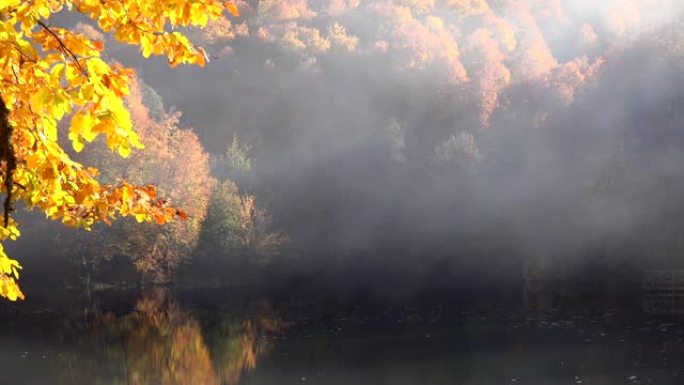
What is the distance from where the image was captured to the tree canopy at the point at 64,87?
187 inches

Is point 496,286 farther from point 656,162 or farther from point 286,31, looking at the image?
point 286,31

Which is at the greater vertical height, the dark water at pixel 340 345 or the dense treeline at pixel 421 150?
the dense treeline at pixel 421 150

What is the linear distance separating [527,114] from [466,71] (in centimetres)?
895

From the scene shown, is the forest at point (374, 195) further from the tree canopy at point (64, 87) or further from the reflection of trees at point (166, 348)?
the tree canopy at point (64, 87)

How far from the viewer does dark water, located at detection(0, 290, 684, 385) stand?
2533cm

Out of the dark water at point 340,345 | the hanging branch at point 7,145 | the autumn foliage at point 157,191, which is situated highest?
the autumn foliage at point 157,191

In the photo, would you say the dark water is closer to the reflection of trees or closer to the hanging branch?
the reflection of trees

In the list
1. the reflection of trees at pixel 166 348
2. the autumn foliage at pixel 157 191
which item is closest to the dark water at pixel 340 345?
the reflection of trees at pixel 166 348

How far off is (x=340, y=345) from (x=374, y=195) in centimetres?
3214

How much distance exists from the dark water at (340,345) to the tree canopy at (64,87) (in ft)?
64.7

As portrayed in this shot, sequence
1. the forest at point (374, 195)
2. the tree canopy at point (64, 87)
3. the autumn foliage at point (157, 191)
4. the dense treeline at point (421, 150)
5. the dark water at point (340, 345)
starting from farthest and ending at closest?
the dense treeline at point (421, 150), the autumn foliage at point (157, 191), the forest at point (374, 195), the dark water at point (340, 345), the tree canopy at point (64, 87)

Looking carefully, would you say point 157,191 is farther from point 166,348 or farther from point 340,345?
point 340,345

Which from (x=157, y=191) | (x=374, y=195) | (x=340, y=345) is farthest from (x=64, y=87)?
(x=374, y=195)

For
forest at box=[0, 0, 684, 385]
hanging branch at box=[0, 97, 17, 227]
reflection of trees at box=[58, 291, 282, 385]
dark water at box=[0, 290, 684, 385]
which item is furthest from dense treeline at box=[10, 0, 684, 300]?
hanging branch at box=[0, 97, 17, 227]
